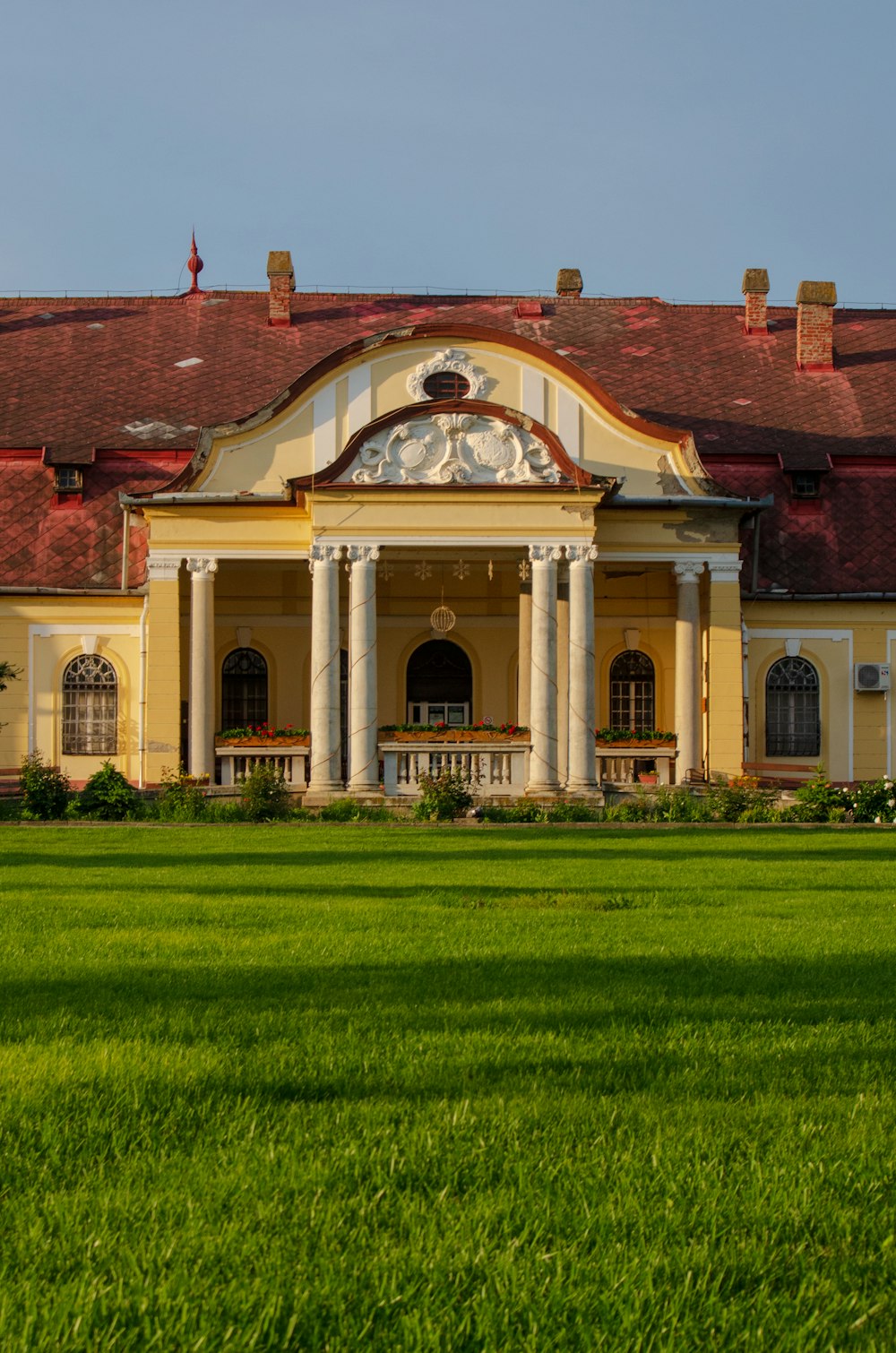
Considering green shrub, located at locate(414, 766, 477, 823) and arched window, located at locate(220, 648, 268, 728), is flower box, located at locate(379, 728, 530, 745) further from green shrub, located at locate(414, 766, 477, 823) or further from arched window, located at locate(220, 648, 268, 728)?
arched window, located at locate(220, 648, 268, 728)

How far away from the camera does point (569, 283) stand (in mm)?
40125

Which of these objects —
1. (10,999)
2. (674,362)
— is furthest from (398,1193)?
(674,362)

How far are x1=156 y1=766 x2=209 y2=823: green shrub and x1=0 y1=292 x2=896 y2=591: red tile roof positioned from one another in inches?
278

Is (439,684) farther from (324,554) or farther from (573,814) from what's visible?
(573,814)

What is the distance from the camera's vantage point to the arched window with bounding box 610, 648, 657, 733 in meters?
32.6

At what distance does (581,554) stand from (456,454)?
9.36ft

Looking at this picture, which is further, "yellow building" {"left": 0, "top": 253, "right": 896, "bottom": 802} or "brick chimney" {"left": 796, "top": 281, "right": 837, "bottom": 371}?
"brick chimney" {"left": 796, "top": 281, "right": 837, "bottom": 371}

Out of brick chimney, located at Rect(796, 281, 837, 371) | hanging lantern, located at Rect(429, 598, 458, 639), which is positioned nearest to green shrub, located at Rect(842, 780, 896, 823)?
hanging lantern, located at Rect(429, 598, 458, 639)

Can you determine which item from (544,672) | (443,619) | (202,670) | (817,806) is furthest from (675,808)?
(202,670)

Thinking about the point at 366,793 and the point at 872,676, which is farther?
the point at 872,676

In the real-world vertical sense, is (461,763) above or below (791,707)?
below

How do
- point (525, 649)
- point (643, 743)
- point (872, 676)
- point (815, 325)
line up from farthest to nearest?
point (815, 325)
point (872, 676)
point (525, 649)
point (643, 743)

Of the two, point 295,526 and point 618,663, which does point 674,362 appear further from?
point 295,526

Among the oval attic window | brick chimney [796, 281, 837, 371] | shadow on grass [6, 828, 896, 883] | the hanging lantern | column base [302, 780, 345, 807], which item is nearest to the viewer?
shadow on grass [6, 828, 896, 883]
